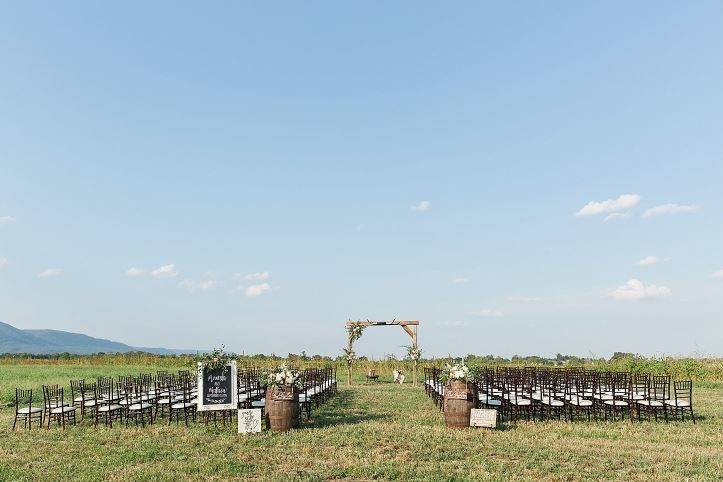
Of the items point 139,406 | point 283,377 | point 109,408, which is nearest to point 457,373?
point 283,377

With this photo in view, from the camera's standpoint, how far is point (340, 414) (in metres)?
15.8

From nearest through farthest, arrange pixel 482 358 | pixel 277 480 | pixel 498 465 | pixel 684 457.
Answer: pixel 277 480
pixel 498 465
pixel 684 457
pixel 482 358

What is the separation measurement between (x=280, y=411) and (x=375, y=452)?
3.19 meters

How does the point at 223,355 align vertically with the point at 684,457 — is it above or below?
above

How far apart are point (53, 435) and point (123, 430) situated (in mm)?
1424

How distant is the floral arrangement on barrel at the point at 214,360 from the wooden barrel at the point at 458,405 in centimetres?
519

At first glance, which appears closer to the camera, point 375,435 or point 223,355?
point 375,435

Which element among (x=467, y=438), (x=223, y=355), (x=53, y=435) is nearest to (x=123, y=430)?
→ (x=53, y=435)

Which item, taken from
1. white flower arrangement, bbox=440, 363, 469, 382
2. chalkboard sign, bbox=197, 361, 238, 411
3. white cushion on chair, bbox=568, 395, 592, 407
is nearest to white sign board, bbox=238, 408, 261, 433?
chalkboard sign, bbox=197, 361, 238, 411

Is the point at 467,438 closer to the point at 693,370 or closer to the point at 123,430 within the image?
the point at 123,430

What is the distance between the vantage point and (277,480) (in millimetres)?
8516

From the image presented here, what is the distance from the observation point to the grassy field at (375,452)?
356 inches

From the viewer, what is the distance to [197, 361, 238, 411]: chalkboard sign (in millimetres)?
13609

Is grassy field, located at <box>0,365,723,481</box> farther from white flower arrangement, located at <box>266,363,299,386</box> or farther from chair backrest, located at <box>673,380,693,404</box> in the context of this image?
white flower arrangement, located at <box>266,363,299,386</box>
